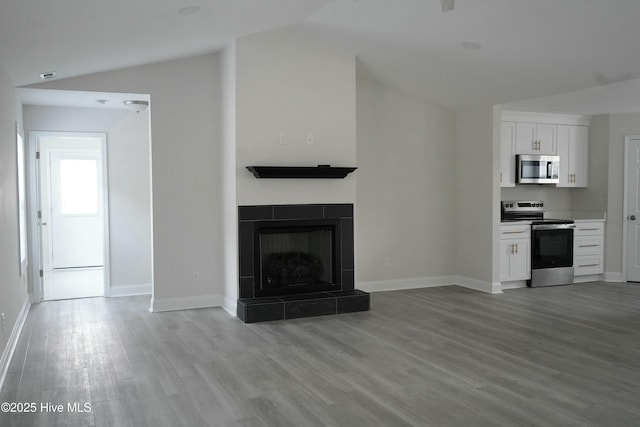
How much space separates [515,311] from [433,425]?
3.19 metres

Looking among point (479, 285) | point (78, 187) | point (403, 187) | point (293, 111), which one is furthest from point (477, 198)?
point (78, 187)

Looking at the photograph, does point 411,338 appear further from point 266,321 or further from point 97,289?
point 97,289

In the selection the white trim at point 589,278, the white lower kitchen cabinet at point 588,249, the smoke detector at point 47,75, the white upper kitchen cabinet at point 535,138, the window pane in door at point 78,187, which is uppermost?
the smoke detector at point 47,75

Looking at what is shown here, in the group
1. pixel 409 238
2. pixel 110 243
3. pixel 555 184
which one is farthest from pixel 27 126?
pixel 555 184

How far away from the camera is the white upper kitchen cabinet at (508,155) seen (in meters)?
7.52

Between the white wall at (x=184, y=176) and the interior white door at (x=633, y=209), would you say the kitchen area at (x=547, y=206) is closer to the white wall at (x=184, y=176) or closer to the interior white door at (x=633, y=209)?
the interior white door at (x=633, y=209)

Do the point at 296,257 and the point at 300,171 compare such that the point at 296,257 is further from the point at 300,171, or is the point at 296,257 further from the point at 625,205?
the point at 625,205

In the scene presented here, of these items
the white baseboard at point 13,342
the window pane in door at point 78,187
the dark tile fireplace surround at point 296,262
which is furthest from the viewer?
the window pane in door at point 78,187

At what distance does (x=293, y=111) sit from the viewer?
19.1 feet

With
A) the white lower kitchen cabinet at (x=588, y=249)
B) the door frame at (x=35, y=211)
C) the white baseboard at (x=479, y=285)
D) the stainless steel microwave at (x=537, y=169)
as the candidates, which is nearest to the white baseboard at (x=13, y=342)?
the door frame at (x=35, y=211)

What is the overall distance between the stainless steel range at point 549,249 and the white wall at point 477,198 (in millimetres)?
673

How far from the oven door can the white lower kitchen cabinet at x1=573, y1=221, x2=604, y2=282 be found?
176 millimetres

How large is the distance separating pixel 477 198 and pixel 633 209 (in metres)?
2.44

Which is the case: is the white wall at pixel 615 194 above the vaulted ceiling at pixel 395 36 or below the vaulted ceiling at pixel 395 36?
below
